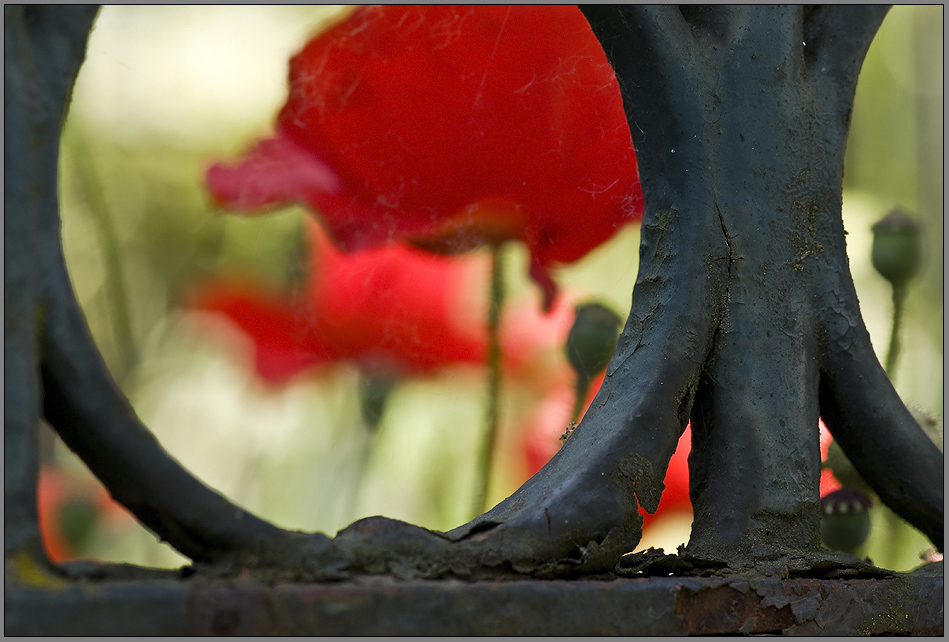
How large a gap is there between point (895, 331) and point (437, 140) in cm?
65

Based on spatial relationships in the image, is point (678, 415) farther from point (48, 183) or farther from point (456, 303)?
point (456, 303)

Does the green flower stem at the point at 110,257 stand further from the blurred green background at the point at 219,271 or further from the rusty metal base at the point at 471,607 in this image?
the rusty metal base at the point at 471,607

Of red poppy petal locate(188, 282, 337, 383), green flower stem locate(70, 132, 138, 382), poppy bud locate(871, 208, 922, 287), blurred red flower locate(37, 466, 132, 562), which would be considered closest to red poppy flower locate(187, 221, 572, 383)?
red poppy petal locate(188, 282, 337, 383)

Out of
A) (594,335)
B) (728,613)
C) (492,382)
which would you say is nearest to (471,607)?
(728,613)

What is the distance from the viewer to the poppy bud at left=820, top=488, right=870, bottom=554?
87 centimetres

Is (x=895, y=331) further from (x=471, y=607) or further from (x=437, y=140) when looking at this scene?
(x=471, y=607)

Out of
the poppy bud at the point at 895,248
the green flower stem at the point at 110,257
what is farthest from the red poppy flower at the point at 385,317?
the poppy bud at the point at 895,248

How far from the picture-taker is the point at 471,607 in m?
0.38

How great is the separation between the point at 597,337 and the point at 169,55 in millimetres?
710

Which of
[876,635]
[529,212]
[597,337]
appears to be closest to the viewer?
[876,635]

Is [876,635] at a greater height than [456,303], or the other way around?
[456,303]

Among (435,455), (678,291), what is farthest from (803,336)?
(435,455)

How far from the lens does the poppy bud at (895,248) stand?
1.02 meters

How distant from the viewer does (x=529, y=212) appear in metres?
1.13
